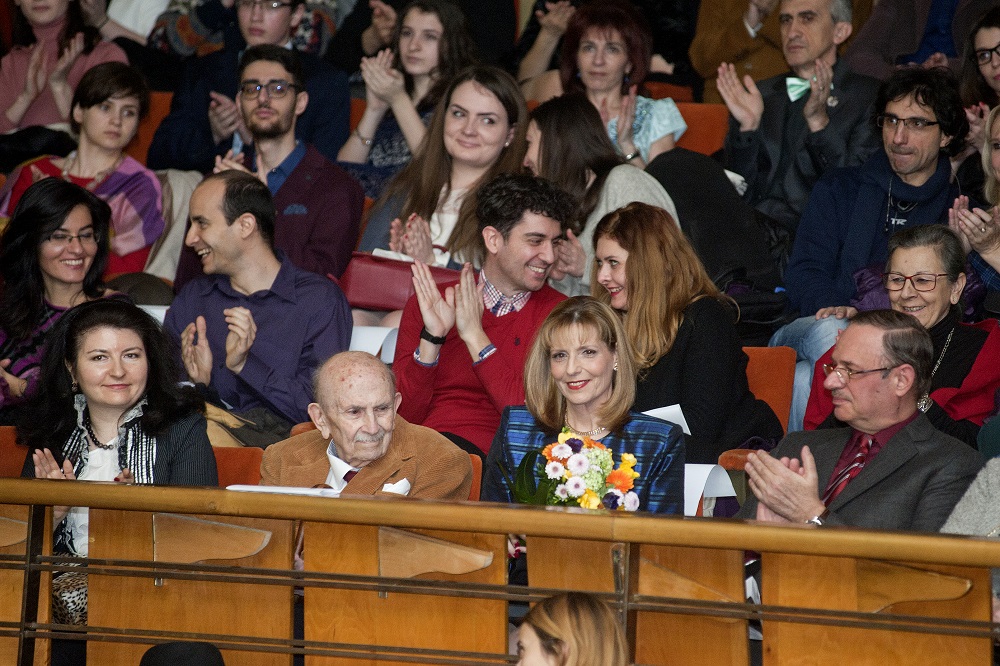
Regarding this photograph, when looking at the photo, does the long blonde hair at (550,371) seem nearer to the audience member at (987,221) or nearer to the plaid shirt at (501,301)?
the plaid shirt at (501,301)

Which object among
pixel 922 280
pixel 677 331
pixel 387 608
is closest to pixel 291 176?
pixel 677 331

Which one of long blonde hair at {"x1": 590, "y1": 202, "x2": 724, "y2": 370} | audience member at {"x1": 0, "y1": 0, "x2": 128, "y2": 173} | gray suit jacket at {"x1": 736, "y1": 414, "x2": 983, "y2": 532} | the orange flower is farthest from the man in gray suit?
audience member at {"x1": 0, "y1": 0, "x2": 128, "y2": 173}

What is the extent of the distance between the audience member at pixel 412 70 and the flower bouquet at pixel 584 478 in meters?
2.56

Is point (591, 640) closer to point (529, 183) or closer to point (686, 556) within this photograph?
point (686, 556)

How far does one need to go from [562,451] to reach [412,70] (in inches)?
113

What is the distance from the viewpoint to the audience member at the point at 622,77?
4934 millimetres

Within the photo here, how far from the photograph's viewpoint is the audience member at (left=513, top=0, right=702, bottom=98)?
5766 millimetres

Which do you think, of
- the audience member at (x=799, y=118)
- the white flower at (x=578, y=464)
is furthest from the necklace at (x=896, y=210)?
the white flower at (x=578, y=464)

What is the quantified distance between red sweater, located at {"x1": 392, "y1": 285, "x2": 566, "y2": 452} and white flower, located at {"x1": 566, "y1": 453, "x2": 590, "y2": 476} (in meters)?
0.93

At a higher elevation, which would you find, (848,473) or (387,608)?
(848,473)

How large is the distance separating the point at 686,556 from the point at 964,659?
51 centimetres

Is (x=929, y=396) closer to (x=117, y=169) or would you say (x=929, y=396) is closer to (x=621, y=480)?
(x=621, y=480)

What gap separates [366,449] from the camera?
10.1ft

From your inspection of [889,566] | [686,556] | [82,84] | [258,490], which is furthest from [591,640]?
[82,84]
